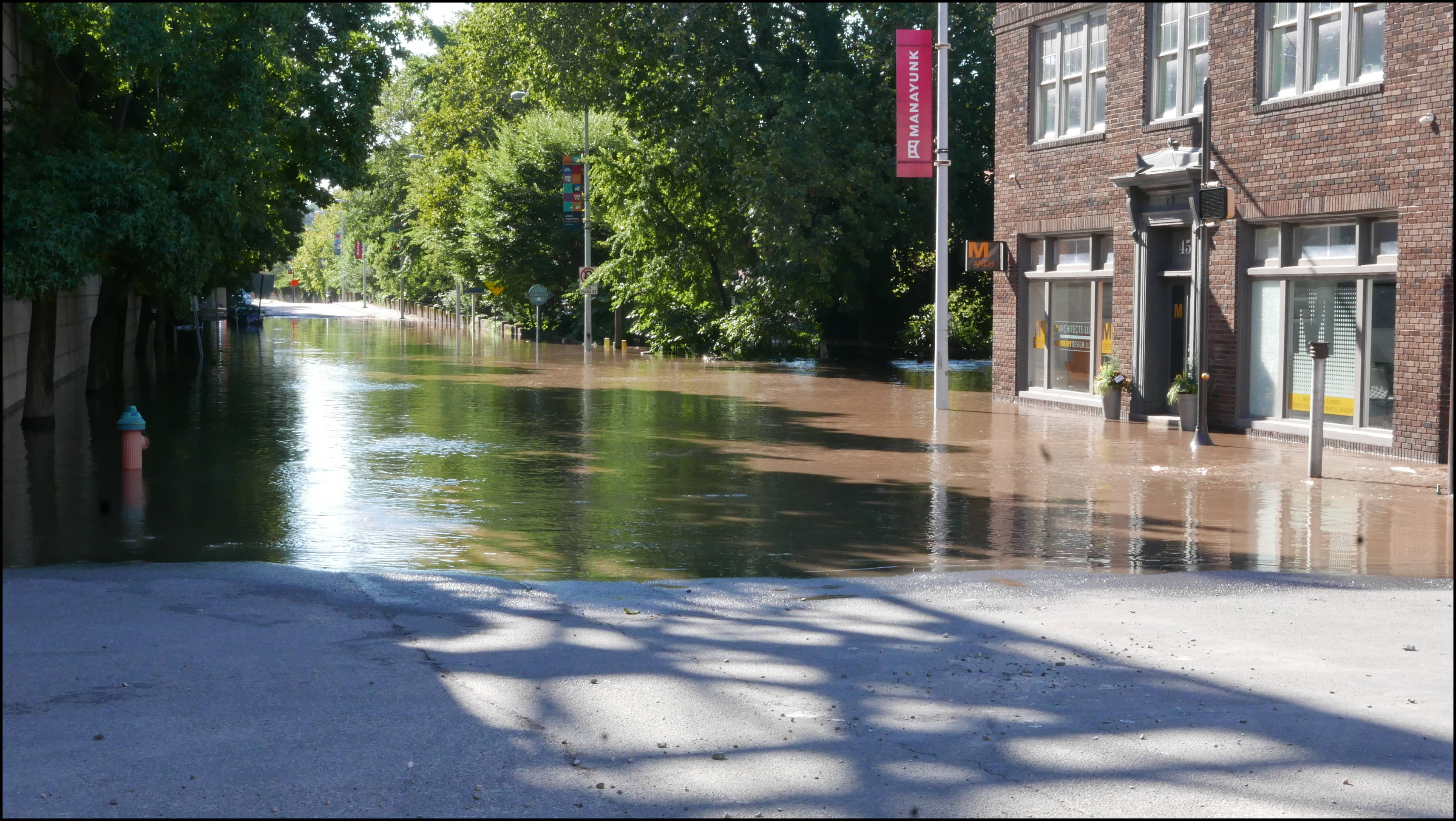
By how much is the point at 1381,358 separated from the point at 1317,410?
3.42 m

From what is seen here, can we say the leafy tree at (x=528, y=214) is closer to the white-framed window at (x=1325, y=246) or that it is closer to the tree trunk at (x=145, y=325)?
the tree trunk at (x=145, y=325)

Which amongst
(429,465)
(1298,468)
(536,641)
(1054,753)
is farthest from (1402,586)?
(429,465)

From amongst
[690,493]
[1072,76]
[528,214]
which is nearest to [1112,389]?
[1072,76]

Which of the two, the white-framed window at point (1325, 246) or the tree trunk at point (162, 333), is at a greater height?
the white-framed window at point (1325, 246)

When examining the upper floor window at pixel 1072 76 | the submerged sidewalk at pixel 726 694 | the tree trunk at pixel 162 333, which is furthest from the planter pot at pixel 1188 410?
the tree trunk at pixel 162 333

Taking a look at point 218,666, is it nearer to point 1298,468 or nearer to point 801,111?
point 1298,468

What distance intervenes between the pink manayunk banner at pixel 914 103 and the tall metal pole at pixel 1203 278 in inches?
217

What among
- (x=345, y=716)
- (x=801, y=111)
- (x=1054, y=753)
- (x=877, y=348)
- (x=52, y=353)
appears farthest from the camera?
(x=877, y=348)

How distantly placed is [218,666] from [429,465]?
30.9 ft

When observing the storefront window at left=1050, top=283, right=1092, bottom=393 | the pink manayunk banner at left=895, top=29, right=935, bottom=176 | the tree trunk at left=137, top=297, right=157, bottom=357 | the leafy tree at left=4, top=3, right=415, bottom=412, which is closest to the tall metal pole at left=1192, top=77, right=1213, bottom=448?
the storefront window at left=1050, top=283, right=1092, bottom=393

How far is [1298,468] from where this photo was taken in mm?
16094

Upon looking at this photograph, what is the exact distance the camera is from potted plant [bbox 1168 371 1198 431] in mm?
19844

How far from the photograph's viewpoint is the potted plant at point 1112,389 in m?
21.8

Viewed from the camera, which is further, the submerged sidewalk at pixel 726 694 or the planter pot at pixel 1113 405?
the planter pot at pixel 1113 405
